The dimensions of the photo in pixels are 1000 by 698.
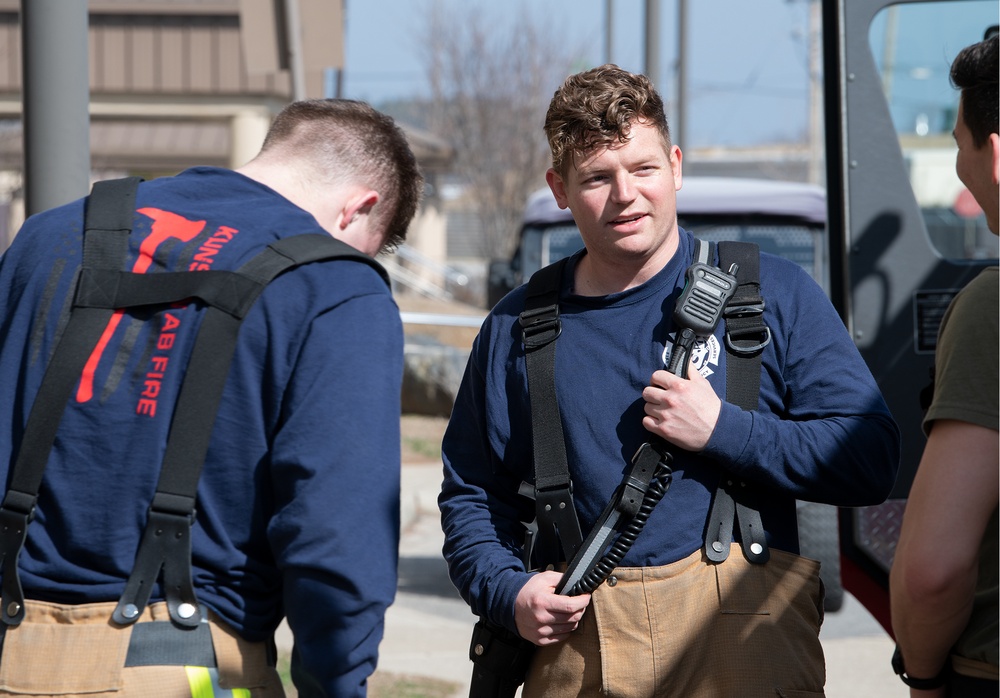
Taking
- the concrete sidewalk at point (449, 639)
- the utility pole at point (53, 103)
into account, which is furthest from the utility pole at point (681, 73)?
the utility pole at point (53, 103)

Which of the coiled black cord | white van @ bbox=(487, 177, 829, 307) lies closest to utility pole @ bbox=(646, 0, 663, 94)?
white van @ bbox=(487, 177, 829, 307)

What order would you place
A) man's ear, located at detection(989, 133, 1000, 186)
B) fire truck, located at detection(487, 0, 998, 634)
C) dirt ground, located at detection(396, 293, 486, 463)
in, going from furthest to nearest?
dirt ground, located at detection(396, 293, 486, 463), fire truck, located at detection(487, 0, 998, 634), man's ear, located at detection(989, 133, 1000, 186)

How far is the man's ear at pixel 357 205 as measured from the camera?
2434 millimetres

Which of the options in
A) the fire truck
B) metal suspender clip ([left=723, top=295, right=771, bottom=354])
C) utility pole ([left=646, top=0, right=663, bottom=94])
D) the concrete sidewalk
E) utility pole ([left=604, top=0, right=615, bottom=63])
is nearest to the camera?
metal suspender clip ([left=723, top=295, right=771, bottom=354])

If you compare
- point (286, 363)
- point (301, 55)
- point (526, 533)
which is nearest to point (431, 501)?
point (301, 55)

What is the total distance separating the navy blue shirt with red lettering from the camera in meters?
2.07

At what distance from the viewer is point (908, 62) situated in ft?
14.6

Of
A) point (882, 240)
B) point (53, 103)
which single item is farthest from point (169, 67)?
point (882, 240)

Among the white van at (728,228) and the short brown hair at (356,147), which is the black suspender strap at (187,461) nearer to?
the short brown hair at (356,147)

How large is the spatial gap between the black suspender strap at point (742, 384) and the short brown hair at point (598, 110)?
385 mm

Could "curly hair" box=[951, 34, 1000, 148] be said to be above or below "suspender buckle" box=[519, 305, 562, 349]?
above

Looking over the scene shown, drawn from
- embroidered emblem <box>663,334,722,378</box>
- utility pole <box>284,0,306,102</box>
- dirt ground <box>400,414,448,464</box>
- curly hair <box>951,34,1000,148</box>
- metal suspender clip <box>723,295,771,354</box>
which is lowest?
dirt ground <box>400,414,448,464</box>

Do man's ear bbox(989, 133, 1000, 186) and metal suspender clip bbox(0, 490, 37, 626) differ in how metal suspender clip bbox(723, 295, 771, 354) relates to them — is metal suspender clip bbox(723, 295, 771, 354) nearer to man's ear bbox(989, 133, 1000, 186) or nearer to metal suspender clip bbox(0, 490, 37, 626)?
man's ear bbox(989, 133, 1000, 186)

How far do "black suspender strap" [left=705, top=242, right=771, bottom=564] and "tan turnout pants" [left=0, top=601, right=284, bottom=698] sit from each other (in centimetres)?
104
